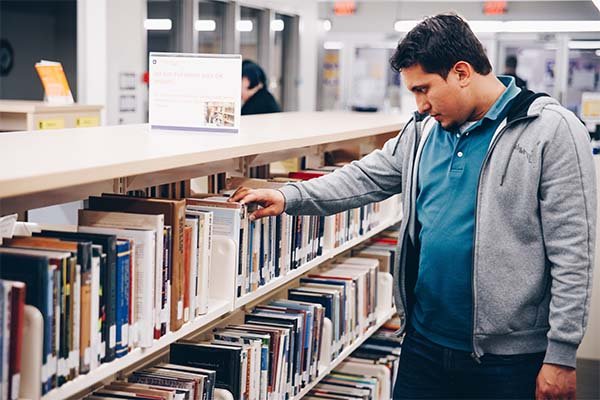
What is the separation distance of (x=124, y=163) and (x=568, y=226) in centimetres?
106

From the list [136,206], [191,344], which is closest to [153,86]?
[136,206]

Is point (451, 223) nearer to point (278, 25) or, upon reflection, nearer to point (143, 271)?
point (143, 271)

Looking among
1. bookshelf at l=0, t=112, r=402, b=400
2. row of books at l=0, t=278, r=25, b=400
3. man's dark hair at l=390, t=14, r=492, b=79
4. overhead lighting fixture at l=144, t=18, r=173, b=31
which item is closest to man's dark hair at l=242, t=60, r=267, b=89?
overhead lighting fixture at l=144, t=18, r=173, b=31

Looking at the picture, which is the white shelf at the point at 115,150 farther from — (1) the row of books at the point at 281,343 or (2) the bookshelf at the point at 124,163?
(1) the row of books at the point at 281,343

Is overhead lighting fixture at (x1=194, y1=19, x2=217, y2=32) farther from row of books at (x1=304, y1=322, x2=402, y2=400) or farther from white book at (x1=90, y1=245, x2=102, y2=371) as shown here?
white book at (x1=90, y1=245, x2=102, y2=371)

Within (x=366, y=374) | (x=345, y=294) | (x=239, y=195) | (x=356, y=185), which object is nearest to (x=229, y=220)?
(x=239, y=195)

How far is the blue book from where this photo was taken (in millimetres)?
1599

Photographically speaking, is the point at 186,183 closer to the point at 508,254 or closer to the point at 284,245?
the point at 284,245

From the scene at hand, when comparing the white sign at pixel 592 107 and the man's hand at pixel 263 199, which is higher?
the white sign at pixel 592 107

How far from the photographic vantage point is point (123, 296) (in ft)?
5.35

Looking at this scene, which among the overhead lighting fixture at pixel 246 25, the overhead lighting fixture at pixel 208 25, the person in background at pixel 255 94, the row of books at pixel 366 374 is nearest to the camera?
the row of books at pixel 366 374

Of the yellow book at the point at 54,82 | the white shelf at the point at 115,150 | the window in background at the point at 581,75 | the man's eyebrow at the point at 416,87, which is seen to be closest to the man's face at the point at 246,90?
the yellow book at the point at 54,82

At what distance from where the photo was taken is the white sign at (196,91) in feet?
7.10

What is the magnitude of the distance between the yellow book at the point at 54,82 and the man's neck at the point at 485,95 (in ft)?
10.5
